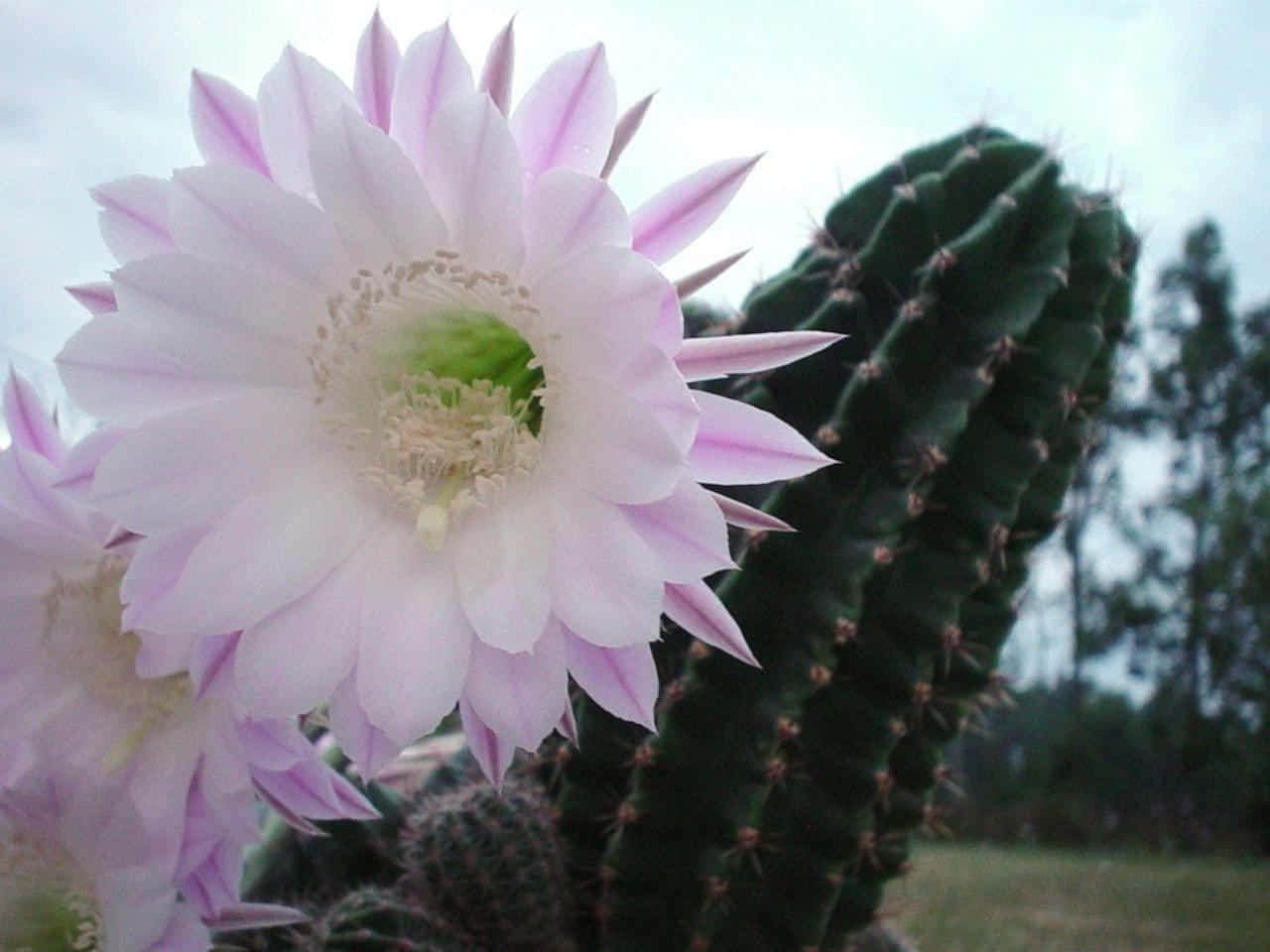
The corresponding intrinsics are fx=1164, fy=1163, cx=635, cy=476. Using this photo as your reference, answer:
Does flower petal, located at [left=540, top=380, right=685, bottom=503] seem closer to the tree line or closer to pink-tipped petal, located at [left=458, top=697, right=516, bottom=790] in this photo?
pink-tipped petal, located at [left=458, top=697, right=516, bottom=790]

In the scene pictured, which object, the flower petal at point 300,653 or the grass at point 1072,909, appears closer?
the flower petal at point 300,653

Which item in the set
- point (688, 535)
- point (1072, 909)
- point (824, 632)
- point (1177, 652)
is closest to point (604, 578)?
point (688, 535)

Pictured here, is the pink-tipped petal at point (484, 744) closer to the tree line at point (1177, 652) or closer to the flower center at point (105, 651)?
the flower center at point (105, 651)

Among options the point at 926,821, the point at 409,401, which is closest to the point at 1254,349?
the point at 926,821

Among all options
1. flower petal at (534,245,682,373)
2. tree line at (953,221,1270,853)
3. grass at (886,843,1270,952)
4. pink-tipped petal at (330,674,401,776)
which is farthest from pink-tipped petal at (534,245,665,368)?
tree line at (953,221,1270,853)

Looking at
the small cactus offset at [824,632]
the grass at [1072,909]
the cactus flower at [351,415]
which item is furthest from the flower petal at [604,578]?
the grass at [1072,909]

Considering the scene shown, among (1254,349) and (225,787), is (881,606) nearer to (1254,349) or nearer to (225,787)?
(225,787)

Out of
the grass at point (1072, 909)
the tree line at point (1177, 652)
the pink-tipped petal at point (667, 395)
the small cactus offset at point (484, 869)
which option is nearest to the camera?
the pink-tipped petal at point (667, 395)

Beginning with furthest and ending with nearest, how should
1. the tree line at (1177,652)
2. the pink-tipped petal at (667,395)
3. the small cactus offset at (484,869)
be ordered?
1. the tree line at (1177,652)
2. the small cactus offset at (484,869)
3. the pink-tipped petal at (667,395)
